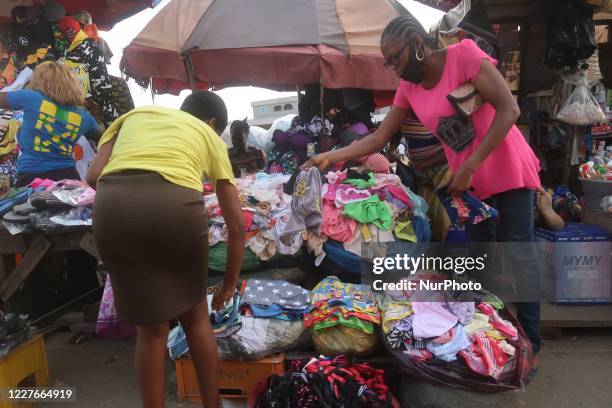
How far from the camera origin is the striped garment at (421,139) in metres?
3.60

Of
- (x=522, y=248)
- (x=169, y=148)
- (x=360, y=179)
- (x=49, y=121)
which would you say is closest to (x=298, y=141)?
(x=360, y=179)

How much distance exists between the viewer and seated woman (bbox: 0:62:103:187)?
11.3ft

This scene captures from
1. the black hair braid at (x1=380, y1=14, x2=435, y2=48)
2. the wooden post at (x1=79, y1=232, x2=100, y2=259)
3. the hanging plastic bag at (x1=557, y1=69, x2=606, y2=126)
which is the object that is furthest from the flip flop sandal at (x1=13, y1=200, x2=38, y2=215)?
the hanging plastic bag at (x1=557, y1=69, x2=606, y2=126)

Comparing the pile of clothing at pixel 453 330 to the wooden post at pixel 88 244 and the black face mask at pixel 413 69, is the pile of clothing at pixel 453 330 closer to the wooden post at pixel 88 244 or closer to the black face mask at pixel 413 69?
the black face mask at pixel 413 69

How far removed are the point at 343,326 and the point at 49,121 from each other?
9.38 ft

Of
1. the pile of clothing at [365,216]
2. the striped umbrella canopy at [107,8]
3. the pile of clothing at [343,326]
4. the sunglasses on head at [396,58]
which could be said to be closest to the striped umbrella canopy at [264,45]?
the striped umbrella canopy at [107,8]

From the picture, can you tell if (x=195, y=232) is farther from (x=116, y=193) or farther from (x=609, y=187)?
(x=609, y=187)

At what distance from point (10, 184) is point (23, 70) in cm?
121

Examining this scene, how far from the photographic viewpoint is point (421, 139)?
3654 mm

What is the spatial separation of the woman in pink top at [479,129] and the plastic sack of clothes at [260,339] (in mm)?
1215

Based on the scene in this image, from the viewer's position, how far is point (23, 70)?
4578mm

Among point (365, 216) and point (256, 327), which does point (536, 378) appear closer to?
point (365, 216)

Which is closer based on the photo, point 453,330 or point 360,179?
point 453,330

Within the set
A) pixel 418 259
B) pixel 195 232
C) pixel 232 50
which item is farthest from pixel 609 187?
pixel 232 50
